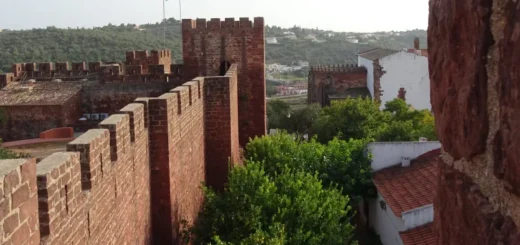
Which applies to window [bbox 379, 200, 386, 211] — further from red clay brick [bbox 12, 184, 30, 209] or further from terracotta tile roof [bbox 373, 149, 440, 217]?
red clay brick [bbox 12, 184, 30, 209]

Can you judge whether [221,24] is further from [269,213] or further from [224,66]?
[269,213]

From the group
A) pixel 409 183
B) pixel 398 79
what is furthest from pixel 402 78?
pixel 409 183

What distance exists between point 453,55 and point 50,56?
5211 cm

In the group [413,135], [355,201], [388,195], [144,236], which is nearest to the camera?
[144,236]

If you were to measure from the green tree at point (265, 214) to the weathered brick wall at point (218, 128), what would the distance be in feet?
10.1

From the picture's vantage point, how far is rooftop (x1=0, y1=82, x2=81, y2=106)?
70.7ft

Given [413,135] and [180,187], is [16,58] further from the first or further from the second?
[180,187]

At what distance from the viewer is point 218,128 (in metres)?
14.5

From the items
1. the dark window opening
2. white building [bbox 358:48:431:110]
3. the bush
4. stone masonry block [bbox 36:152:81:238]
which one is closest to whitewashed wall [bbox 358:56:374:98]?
white building [bbox 358:48:431:110]

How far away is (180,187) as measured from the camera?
35.6ft

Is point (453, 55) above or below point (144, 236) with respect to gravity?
above

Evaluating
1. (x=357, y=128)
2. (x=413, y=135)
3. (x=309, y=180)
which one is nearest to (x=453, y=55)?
(x=309, y=180)

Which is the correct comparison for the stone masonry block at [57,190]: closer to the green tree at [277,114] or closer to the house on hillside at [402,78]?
the house on hillside at [402,78]

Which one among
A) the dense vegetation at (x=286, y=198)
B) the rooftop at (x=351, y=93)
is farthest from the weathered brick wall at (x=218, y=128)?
the rooftop at (x=351, y=93)
